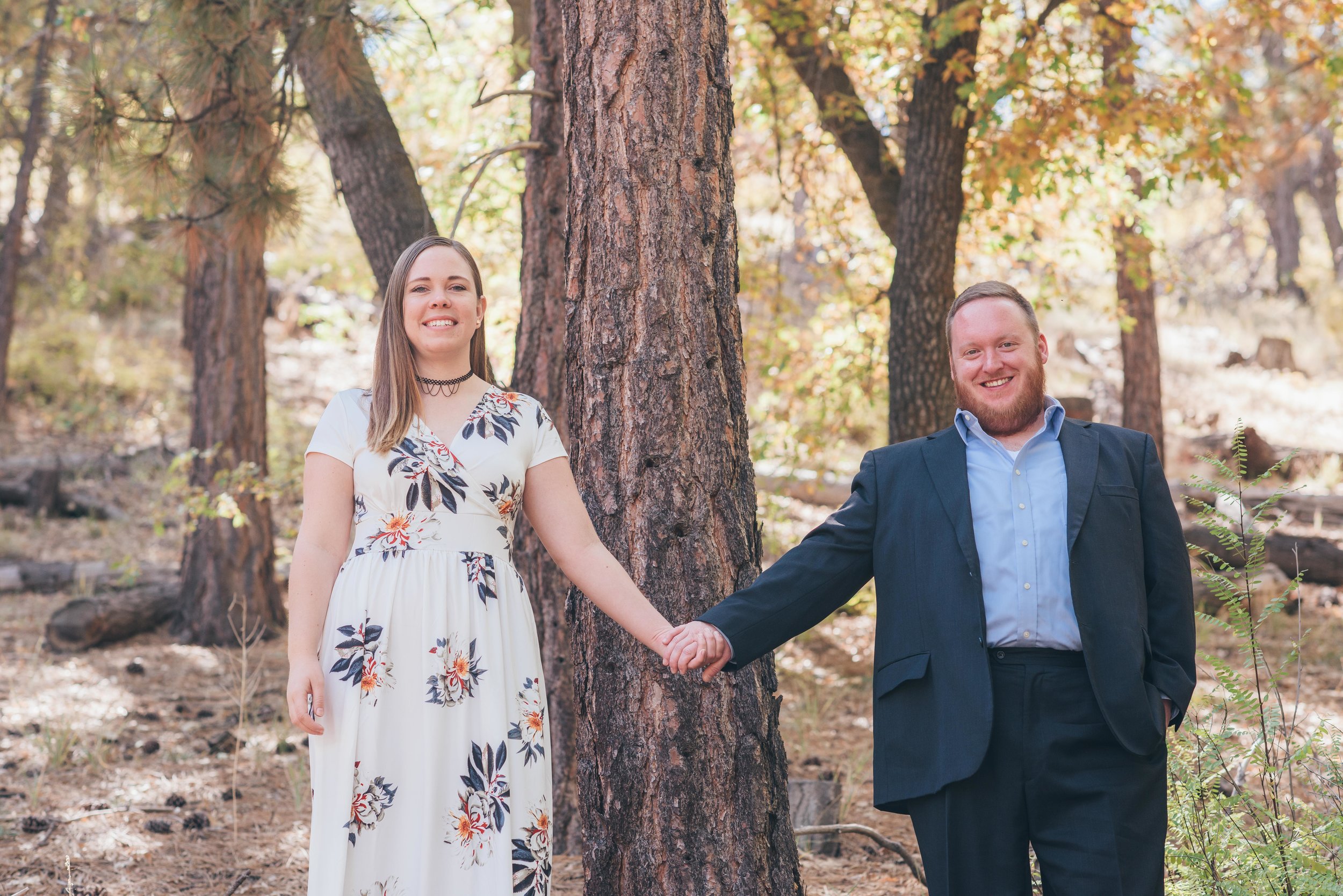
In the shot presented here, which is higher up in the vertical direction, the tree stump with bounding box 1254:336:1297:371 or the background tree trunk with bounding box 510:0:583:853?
the tree stump with bounding box 1254:336:1297:371

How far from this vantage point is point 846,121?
23.6ft

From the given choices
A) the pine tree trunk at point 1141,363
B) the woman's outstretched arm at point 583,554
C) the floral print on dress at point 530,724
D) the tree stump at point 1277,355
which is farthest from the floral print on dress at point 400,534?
the tree stump at point 1277,355

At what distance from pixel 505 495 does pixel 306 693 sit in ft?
1.99

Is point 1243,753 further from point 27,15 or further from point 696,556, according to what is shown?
point 27,15

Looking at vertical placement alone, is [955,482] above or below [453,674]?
above

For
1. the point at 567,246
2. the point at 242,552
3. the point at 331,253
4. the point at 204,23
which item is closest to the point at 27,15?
the point at 331,253

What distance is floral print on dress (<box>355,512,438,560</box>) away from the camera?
2.45m

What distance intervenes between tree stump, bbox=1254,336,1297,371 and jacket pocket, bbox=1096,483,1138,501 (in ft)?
56.7

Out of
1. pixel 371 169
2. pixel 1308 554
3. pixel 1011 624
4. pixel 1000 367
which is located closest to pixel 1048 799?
pixel 1011 624

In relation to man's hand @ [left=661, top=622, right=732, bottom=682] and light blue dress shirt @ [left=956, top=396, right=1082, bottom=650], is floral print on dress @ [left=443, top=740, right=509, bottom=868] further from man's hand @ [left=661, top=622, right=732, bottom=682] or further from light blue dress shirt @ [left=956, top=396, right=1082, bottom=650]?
light blue dress shirt @ [left=956, top=396, right=1082, bottom=650]

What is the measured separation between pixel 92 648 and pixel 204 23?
488 cm

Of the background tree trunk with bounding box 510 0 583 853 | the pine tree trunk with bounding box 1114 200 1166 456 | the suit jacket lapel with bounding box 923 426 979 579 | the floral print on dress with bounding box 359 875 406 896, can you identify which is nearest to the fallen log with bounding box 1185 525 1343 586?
the pine tree trunk with bounding box 1114 200 1166 456

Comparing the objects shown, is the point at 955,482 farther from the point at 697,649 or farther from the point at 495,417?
the point at 495,417

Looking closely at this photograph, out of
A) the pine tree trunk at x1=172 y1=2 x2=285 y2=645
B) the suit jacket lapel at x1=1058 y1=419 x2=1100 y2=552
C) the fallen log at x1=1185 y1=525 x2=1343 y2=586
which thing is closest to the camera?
the suit jacket lapel at x1=1058 y1=419 x2=1100 y2=552
